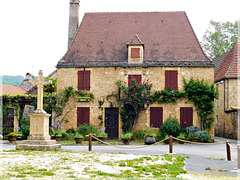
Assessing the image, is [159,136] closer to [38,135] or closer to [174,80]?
[174,80]

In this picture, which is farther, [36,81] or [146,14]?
[146,14]

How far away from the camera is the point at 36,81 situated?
13.4 meters

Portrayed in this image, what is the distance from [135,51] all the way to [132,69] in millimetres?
1188

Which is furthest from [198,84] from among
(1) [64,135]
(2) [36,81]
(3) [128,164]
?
(3) [128,164]

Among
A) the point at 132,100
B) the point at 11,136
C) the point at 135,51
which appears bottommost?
the point at 11,136

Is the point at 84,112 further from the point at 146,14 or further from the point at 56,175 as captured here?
the point at 56,175

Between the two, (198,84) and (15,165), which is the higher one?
(198,84)

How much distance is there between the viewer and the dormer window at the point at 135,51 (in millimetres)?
20703

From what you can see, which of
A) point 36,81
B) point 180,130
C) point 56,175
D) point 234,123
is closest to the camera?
point 56,175

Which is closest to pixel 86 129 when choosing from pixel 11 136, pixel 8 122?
pixel 11 136

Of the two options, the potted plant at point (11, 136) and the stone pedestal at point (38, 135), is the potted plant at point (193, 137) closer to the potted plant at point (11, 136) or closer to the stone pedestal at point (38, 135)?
the stone pedestal at point (38, 135)

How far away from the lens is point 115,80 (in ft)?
67.9

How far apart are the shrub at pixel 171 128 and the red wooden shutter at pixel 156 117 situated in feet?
1.86

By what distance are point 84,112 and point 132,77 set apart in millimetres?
3823
